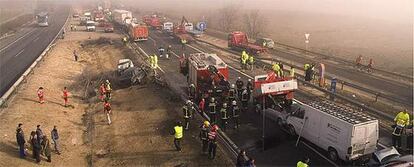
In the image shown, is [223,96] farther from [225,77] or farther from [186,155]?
[186,155]

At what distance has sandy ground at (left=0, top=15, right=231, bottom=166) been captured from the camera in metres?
18.3

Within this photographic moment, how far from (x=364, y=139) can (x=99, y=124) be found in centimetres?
1527

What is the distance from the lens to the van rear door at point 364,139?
51.8 ft

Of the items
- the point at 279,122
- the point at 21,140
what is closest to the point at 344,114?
the point at 279,122

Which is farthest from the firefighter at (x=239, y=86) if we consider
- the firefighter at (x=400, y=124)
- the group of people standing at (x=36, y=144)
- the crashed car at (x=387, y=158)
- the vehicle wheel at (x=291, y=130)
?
the group of people standing at (x=36, y=144)

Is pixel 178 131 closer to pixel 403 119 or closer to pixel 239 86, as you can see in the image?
pixel 239 86

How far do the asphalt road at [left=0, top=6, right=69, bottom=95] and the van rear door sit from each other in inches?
1017

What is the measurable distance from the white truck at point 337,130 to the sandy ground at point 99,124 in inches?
166

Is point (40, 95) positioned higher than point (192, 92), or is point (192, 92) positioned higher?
point (192, 92)

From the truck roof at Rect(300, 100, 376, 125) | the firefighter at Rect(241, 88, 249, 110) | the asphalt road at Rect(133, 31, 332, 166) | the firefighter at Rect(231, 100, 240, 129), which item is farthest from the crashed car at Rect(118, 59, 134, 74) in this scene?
the truck roof at Rect(300, 100, 376, 125)

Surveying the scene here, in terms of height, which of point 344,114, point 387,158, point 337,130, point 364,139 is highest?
point 344,114

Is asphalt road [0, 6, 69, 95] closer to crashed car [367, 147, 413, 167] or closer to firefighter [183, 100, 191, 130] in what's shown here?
firefighter [183, 100, 191, 130]

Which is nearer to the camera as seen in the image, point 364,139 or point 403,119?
point 364,139

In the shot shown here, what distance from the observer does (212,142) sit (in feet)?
56.5
